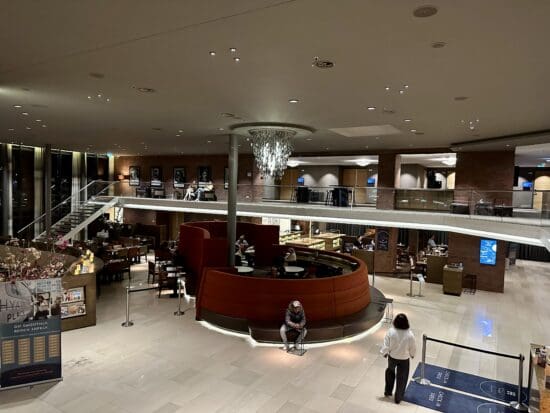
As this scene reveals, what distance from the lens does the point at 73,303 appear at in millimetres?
8938

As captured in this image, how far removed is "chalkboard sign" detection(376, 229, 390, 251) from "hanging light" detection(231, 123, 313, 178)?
707 cm

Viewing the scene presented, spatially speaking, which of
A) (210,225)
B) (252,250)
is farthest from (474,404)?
(210,225)

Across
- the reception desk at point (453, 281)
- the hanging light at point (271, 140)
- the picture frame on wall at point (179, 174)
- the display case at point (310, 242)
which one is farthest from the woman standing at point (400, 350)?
the picture frame on wall at point (179, 174)

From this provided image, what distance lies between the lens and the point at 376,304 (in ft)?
35.7

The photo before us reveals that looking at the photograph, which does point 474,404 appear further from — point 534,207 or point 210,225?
point 210,225

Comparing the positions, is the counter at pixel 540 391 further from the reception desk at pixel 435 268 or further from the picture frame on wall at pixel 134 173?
the picture frame on wall at pixel 134 173

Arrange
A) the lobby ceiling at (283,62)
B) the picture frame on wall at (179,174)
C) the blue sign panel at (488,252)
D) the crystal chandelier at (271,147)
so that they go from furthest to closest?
1. the picture frame on wall at (179,174)
2. the blue sign panel at (488,252)
3. the crystal chandelier at (271,147)
4. the lobby ceiling at (283,62)

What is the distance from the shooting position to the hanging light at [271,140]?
11012 mm

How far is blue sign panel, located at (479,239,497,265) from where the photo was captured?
46.1 feet

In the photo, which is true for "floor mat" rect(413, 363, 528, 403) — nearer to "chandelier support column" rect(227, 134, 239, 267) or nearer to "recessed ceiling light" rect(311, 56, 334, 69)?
"recessed ceiling light" rect(311, 56, 334, 69)

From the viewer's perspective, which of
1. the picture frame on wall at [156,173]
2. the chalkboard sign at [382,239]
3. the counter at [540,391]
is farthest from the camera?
the picture frame on wall at [156,173]

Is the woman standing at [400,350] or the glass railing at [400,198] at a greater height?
the glass railing at [400,198]

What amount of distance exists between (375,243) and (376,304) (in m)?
6.55

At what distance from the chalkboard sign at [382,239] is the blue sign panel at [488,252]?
3810 mm
